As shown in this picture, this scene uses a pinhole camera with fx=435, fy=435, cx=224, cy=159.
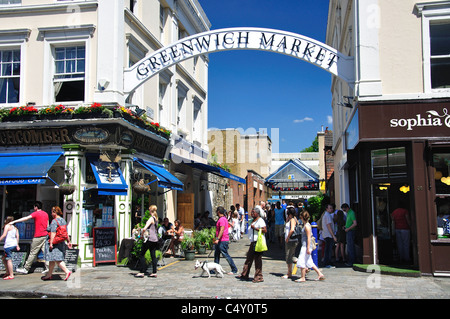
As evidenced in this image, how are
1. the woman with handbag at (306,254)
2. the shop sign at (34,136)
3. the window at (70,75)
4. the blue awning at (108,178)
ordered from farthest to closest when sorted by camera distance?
the window at (70,75) < the shop sign at (34,136) < the blue awning at (108,178) < the woman with handbag at (306,254)

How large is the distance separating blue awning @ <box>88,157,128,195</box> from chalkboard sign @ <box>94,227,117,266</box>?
4.00 feet

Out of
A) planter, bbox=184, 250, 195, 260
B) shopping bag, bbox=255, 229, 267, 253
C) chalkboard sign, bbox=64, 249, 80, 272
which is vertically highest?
shopping bag, bbox=255, 229, 267, 253

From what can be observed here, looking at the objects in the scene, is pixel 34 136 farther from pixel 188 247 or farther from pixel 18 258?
pixel 188 247

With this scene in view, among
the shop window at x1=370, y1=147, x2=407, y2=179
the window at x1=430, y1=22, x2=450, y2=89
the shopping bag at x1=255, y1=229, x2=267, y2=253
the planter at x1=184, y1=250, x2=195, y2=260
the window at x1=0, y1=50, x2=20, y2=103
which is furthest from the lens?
the planter at x1=184, y1=250, x2=195, y2=260

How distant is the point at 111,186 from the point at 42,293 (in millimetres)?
4226

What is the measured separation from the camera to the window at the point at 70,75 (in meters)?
14.0

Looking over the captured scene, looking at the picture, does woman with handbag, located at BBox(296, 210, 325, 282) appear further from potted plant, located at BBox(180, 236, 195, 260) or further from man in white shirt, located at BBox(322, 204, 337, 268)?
potted plant, located at BBox(180, 236, 195, 260)

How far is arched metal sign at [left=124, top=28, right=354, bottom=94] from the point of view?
1283 centimetres

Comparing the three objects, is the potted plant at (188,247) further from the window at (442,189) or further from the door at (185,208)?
the window at (442,189)

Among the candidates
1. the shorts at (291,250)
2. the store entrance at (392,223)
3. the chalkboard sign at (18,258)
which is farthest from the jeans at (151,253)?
the store entrance at (392,223)

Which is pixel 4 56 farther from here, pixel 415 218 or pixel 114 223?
pixel 415 218

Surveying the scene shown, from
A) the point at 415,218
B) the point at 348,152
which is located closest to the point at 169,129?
the point at 348,152

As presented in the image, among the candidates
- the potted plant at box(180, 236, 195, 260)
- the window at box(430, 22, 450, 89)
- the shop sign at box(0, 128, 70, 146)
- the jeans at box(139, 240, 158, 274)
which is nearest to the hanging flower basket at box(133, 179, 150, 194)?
the potted plant at box(180, 236, 195, 260)

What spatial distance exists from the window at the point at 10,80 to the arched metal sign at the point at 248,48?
3.63 metres
